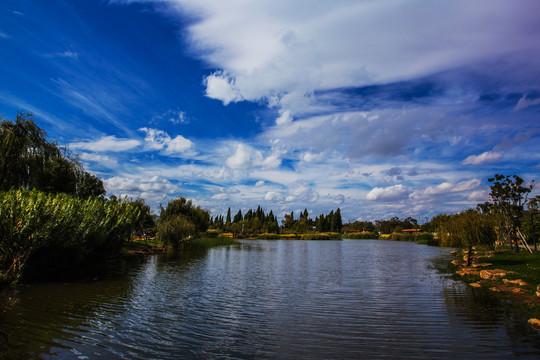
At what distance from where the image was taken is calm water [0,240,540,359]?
857 centimetres

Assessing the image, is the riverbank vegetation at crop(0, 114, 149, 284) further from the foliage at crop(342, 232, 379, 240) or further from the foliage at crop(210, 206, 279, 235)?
the foliage at crop(342, 232, 379, 240)

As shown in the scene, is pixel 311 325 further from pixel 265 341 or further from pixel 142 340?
pixel 142 340

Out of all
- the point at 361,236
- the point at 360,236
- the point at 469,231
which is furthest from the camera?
the point at 360,236

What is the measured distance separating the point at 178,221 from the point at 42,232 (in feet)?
119

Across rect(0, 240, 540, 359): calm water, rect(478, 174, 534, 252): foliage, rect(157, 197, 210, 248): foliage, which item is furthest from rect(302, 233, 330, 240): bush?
rect(0, 240, 540, 359): calm water

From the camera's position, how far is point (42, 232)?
16.0 metres

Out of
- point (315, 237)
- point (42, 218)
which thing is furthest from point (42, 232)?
point (315, 237)

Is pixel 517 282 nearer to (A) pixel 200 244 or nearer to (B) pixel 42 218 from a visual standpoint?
(B) pixel 42 218

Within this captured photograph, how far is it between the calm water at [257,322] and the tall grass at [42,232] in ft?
6.86

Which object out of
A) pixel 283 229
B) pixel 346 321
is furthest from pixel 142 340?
pixel 283 229

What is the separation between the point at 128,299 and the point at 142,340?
20.5 ft

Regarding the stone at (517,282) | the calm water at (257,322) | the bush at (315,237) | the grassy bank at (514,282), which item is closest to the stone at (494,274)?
the grassy bank at (514,282)

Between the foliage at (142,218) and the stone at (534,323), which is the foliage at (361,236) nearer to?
the foliage at (142,218)

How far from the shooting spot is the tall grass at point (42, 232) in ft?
50.2
